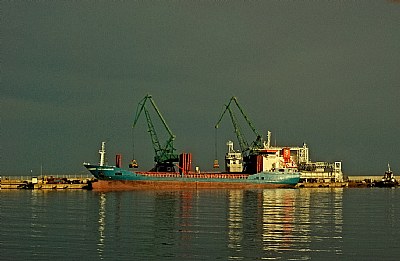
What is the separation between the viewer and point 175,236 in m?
29.3

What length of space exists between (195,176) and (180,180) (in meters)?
2.76

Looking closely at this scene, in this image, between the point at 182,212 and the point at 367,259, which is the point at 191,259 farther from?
the point at 182,212

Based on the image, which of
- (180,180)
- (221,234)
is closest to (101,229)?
(221,234)

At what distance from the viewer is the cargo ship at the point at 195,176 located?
89.6 meters

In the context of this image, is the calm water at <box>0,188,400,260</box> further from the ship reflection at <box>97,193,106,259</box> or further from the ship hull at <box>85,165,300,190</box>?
the ship hull at <box>85,165,300,190</box>

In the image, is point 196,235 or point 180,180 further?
point 180,180

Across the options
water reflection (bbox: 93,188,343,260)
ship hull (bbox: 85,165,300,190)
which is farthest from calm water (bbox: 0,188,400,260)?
ship hull (bbox: 85,165,300,190)

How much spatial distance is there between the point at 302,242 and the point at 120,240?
27.2 feet

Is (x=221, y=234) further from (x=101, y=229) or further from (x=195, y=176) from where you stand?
(x=195, y=176)

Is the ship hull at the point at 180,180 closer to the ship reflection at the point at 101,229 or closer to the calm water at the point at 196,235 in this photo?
the ship reflection at the point at 101,229

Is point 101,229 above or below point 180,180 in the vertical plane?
below

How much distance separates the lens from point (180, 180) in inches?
3696

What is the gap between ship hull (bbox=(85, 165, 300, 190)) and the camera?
89.4 meters

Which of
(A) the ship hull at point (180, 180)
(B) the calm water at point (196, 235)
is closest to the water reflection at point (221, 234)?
(B) the calm water at point (196, 235)
